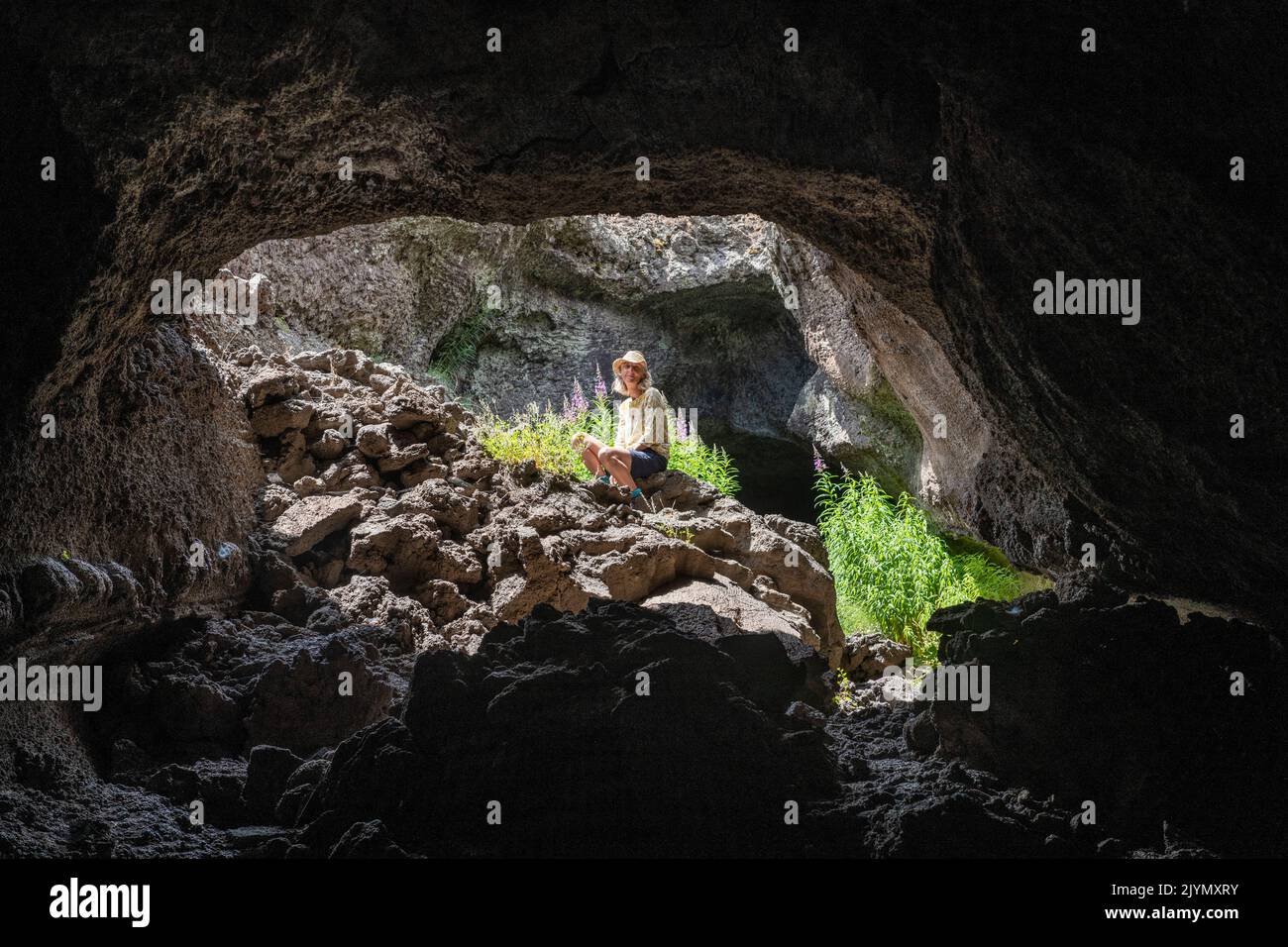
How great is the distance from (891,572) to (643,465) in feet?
9.44

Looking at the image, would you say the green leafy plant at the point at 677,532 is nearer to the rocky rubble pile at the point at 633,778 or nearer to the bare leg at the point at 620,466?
the bare leg at the point at 620,466

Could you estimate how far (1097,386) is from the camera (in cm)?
305

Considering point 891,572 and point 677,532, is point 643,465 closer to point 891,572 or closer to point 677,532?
point 677,532

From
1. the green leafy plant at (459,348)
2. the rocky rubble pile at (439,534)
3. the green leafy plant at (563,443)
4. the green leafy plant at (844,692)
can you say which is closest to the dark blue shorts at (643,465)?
the green leafy plant at (563,443)

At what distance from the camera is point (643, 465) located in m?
7.07

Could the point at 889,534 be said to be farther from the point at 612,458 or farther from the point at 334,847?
the point at 334,847

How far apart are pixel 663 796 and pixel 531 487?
325 centimetres

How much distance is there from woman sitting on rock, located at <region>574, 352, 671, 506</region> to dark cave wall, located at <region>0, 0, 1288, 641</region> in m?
3.45

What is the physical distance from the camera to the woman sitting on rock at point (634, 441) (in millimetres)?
7021

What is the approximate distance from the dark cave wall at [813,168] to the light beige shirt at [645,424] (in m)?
3.61

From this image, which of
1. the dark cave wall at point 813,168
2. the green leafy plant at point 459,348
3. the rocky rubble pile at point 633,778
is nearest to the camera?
the dark cave wall at point 813,168

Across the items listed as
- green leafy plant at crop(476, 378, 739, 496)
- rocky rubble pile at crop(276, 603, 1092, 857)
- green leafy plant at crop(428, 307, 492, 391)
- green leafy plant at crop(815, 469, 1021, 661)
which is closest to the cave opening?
green leafy plant at crop(428, 307, 492, 391)

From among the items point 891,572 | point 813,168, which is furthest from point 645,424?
point 813,168
